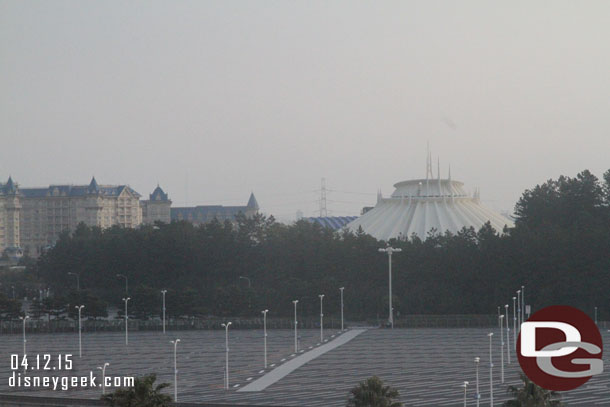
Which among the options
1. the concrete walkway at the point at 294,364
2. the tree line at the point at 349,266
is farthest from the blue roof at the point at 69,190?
the concrete walkway at the point at 294,364

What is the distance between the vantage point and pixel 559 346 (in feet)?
62.9

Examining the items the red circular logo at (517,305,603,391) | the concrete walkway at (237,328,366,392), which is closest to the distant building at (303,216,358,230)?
the concrete walkway at (237,328,366,392)

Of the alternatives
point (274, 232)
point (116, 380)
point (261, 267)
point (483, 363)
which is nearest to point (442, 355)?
point (483, 363)

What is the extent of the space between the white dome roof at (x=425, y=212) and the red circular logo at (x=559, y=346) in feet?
248

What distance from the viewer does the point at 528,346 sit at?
65.8ft

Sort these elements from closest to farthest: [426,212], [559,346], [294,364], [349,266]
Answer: [559,346] → [294,364] → [349,266] → [426,212]

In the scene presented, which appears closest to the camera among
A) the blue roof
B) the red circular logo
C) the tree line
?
the red circular logo

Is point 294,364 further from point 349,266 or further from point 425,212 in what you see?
point 425,212

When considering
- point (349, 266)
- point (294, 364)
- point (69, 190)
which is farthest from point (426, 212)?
point (69, 190)

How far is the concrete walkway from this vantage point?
4384 centimetres

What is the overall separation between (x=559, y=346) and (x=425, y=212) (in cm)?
8309

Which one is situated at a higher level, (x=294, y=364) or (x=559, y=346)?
(x=559, y=346)

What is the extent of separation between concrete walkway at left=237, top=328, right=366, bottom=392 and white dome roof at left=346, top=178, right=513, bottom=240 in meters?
31.8

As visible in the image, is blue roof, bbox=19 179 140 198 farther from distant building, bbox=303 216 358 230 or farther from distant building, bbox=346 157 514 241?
distant building, bbox=346 157 514 241
